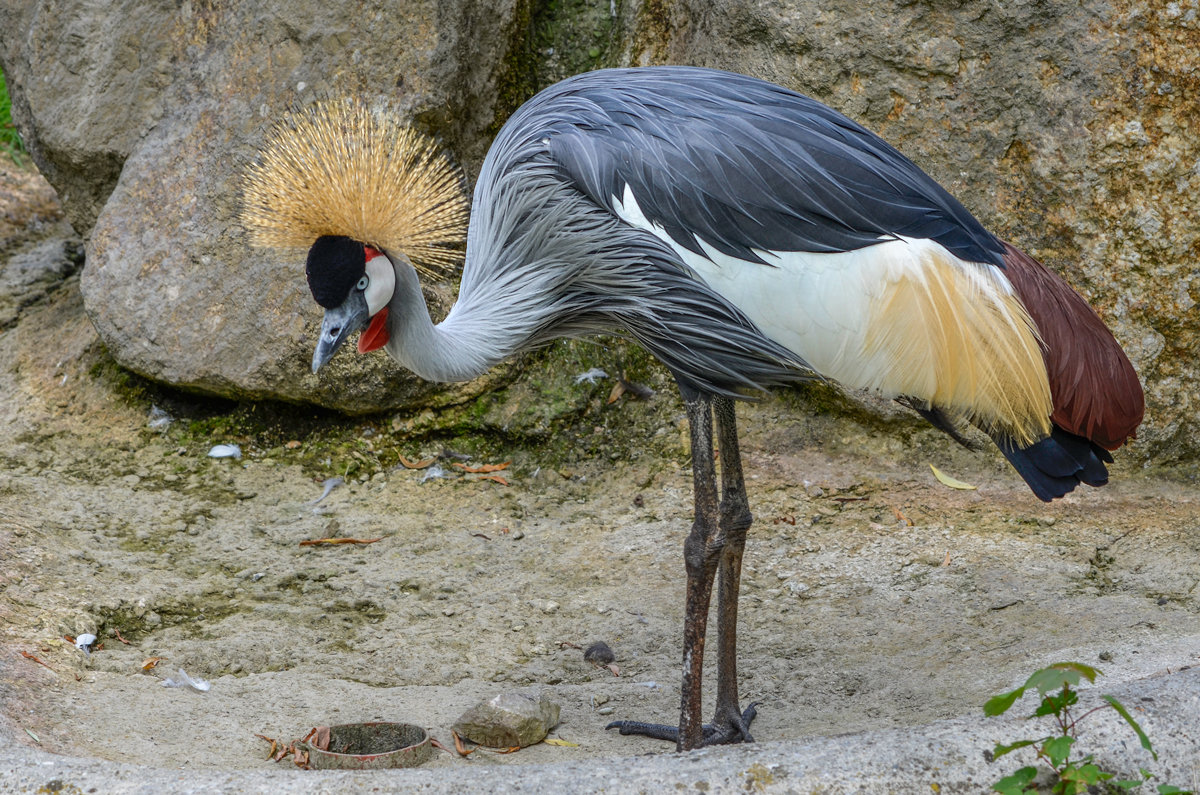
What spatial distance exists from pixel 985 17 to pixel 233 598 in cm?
280

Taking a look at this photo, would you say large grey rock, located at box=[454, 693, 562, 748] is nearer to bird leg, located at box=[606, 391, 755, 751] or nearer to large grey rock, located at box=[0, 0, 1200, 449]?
bird leg, located at box=[606, 391, 755, 751]

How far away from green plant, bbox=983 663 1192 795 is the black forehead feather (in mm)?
1499

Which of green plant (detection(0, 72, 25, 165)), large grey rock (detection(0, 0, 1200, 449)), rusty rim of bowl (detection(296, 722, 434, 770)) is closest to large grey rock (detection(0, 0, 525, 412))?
large grey rock (detection(0, 0, 1200, 449))

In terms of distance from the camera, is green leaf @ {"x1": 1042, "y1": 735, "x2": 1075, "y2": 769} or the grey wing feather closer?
green leaf @ {"x1": 1042, "y1": 735, "x2": 1075, "y2": 769}

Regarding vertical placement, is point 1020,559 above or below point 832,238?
below

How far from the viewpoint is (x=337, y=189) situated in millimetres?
2525

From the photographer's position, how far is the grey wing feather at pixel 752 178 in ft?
7.69

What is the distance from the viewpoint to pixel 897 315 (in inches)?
91.5

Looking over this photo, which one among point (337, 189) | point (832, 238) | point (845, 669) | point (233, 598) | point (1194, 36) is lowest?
point (233, 598)

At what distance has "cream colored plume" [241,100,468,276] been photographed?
2545mm

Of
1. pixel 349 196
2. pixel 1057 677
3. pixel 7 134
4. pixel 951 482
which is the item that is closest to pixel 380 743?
pixel 349 196

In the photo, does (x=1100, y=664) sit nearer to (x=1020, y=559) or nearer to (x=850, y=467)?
(x=1020, y=559)

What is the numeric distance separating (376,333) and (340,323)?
14 cm

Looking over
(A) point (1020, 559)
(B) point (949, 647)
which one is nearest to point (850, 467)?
(A) point (1020, 559)
